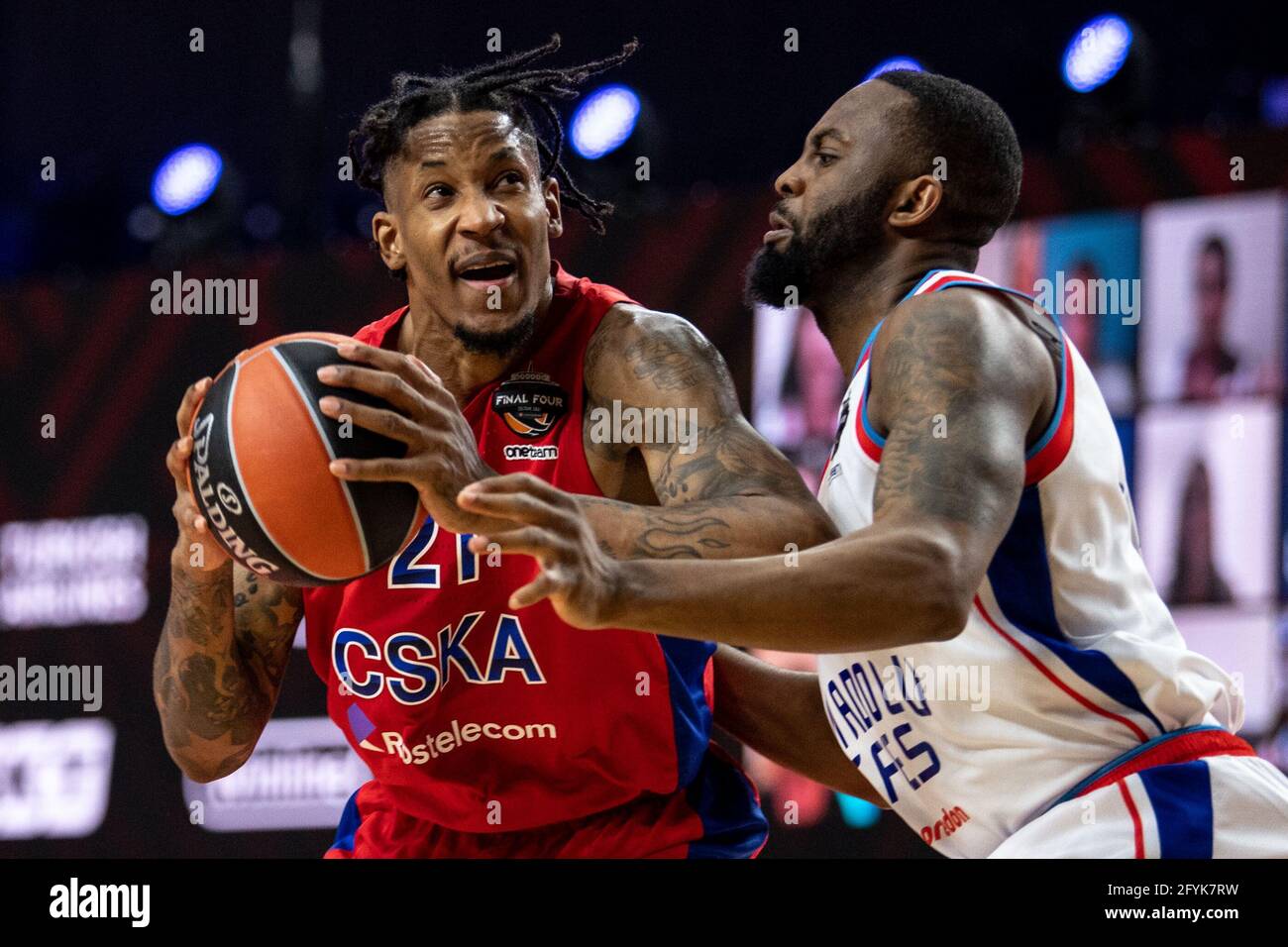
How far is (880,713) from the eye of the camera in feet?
8.73

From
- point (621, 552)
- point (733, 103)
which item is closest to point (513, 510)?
point (621, 552)

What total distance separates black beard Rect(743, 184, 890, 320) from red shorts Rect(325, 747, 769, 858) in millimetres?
922

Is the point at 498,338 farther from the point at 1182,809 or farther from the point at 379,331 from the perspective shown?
the point at 1182,809

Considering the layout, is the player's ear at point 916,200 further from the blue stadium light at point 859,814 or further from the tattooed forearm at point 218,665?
the blue stadium light at point 859,814

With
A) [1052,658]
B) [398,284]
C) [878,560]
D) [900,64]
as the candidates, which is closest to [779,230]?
[1052,658]

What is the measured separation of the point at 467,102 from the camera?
2951 mm

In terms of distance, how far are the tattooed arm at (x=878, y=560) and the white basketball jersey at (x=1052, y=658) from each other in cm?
22

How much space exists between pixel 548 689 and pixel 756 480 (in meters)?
0.55

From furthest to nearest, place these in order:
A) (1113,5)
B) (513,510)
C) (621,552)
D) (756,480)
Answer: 1. (1113,5)
2. (756,480)
3. (621,552)
4. (513,510)

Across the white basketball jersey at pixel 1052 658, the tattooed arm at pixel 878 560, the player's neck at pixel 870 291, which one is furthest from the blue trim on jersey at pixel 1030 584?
the player's neck at pixel 870 291

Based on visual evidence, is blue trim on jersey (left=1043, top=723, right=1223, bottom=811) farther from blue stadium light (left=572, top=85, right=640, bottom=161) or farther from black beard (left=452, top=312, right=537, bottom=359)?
blue stadium light (left=572, top=85, right=640, bottom=161)

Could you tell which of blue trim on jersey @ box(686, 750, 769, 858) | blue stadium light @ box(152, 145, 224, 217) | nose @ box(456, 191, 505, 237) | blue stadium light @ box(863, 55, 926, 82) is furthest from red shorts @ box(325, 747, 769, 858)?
blue stadium light @ box(152, 145, 224, 217)

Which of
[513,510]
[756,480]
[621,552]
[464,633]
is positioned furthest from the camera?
[464,633]
